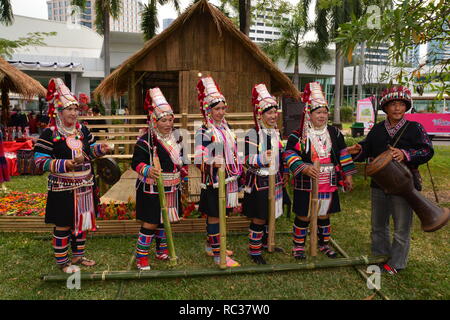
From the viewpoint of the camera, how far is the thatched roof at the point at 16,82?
411 inches

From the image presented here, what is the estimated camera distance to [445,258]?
13.6ft

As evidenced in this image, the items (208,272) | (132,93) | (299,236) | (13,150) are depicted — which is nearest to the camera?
(208,272)

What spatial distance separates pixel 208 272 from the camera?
11.3 ft

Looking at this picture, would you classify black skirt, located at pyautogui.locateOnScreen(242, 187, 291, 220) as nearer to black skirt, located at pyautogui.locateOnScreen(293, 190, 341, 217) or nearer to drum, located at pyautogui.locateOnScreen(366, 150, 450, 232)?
black skirt, located at pyautogui.locateOnScreen(293, 190, 341, 217)

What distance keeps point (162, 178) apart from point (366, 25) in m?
3.00

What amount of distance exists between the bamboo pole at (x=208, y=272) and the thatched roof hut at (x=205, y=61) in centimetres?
451

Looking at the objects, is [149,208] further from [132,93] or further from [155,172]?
[132,93]

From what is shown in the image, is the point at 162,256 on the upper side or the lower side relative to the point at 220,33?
lower

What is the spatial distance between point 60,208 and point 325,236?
298 centimetres

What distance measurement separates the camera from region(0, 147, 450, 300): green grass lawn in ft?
10.8

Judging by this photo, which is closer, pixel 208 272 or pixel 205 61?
pixel 208 272

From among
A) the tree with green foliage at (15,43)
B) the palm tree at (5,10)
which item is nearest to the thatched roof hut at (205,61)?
the tree with green foliage at (15,43)

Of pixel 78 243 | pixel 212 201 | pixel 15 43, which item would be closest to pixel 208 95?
pixel 212 201

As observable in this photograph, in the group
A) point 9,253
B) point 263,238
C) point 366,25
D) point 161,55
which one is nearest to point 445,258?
point 263,238
